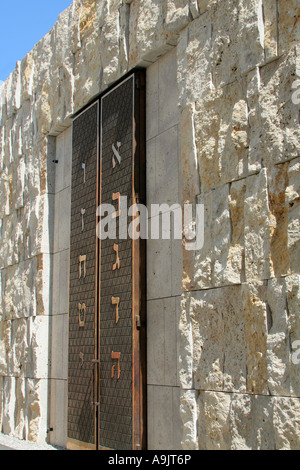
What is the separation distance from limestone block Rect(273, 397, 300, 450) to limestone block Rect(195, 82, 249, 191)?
1.55 meters

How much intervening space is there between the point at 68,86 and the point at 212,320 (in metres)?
3.90

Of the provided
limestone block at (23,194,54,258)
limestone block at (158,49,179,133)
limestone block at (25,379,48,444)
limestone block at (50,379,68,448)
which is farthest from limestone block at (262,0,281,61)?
limestone block at (25,379,48,444)

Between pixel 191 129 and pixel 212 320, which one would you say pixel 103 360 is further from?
pixel 191 129

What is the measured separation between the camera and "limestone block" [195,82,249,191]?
14.5ft

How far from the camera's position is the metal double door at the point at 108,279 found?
5.59 meters

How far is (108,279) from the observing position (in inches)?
240

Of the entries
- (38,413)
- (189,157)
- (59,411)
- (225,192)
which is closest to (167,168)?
(189,157)

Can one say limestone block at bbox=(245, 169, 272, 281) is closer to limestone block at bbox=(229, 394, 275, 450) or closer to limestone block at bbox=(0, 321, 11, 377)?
limestone block at bbox=(229, 394, 275, 450)

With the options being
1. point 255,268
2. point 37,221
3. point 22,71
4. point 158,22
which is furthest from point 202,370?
point 22,71

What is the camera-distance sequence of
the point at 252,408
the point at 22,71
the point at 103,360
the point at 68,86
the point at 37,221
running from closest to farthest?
the point at 252,408
the point at 103,360
the point at 68,86
the point at 37,221
the point at 22,71

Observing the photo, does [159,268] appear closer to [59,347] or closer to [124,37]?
[124,37]

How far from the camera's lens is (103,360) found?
6.06m

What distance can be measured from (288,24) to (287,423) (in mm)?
2498

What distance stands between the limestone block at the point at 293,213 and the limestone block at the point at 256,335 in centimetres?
31
